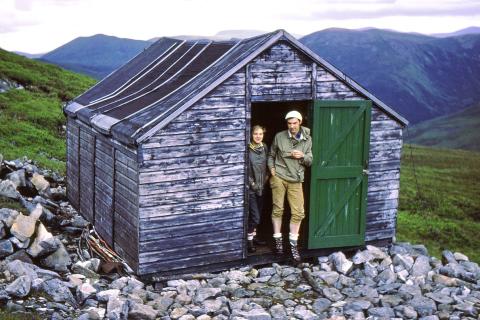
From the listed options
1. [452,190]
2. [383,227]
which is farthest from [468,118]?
[383,227]

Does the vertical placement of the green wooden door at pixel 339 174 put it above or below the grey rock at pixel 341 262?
above

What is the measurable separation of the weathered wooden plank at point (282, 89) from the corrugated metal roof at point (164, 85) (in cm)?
55

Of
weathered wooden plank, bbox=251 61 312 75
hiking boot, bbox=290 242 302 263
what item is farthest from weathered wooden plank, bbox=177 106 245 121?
hiking boot, bbox=290 242 302 263

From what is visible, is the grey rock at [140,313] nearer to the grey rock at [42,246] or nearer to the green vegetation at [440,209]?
the grey rock at [42,246]

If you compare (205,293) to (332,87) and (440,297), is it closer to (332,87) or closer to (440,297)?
(440,297)

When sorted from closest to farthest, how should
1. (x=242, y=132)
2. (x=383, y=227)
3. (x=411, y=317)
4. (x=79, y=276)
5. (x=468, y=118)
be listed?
1. (x=411, y=317)
2. (x=79, y=276)
3. (x=242, y=132)
4. (x=383, y=227)
5. (x=468, y=118)

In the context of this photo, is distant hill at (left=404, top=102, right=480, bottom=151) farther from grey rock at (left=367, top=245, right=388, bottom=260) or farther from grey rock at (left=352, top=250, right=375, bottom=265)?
grey rock at (left=352, top=250, right=375, bottom=265)

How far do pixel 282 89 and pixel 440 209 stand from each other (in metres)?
25.5

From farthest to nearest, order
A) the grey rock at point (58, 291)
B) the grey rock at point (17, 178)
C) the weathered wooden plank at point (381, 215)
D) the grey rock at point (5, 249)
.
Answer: the grey rock at point (17, 178) < the weathered wooden plank at point (381, 215) < the grey rock at point (5, 249) < the grey rock at point (58, 291)

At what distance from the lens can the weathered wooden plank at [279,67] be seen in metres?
10.3

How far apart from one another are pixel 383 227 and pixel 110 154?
20.0 feet

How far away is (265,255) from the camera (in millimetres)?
11039

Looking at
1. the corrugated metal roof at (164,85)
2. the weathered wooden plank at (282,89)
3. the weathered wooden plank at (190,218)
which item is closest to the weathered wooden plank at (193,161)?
the corrugated metal roof at (164,85)

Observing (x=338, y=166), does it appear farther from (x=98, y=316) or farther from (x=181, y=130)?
(x=98, y=316)
